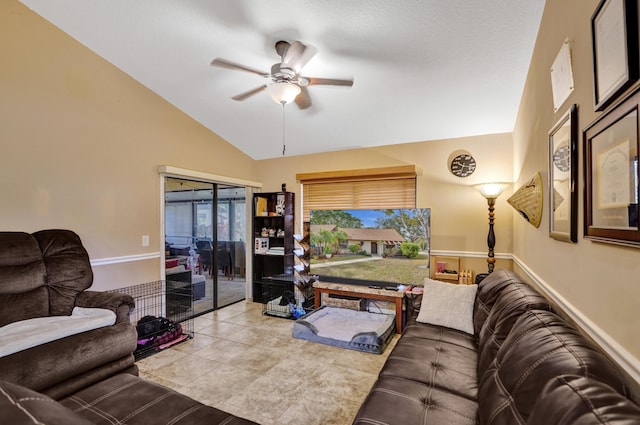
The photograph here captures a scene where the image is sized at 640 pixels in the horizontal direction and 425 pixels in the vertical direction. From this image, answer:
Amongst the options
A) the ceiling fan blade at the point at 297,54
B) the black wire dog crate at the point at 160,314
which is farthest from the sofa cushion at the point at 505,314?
the black wire dog crate at the point at 160,314

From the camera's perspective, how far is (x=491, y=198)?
11.2 feet

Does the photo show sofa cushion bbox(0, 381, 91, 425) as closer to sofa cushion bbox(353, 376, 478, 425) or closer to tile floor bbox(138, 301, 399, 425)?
sofa cushion bbox(353, 376, 478, 425)

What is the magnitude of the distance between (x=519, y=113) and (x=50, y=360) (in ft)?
14.2

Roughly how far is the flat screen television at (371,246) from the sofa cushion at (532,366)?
2.15 metres

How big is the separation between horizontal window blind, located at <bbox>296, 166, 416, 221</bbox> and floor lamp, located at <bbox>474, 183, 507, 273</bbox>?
89 cm

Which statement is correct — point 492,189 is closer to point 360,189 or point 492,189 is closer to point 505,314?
point 360,189

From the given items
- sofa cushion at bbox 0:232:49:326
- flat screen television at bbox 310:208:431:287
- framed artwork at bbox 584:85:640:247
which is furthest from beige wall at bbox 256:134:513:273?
sofa cushion at bbox 0:232:49:326

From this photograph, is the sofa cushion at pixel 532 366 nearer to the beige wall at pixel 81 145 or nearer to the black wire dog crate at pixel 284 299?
the black wire dog crate at pixel 284 299

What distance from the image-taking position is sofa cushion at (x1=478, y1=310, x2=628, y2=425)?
92 cm

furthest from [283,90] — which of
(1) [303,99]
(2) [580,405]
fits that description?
(2) [580,405]

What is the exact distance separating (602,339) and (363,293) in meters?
2.83

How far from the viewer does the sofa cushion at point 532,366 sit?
92cm

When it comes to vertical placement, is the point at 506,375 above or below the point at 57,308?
above

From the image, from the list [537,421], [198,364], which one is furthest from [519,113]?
[198,364]
